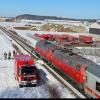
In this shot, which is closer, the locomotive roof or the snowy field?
the locomotive roof

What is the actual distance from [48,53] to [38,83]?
10.0 meters

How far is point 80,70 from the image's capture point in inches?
1021

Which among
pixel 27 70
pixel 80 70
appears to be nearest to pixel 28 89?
pixel 27 70

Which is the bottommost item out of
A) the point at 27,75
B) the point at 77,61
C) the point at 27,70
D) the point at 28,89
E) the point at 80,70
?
the point at 28,89

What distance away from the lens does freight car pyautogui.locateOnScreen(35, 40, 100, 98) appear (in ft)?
73.7

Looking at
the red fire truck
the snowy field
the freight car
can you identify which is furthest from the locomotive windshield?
the freight car

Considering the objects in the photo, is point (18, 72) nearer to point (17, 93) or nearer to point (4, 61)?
point (17, 93)

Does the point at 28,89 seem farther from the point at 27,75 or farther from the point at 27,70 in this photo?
the point at 27,70

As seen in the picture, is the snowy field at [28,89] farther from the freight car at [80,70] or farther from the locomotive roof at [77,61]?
the locomotive roof at [77,61]

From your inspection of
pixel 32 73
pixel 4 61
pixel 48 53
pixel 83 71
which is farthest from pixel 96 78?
pixel 4 61

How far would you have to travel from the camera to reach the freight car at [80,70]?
22.5m

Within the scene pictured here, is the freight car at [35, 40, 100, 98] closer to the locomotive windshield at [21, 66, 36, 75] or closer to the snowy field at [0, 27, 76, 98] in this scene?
the snowy field at [0, 27, 76, 98]

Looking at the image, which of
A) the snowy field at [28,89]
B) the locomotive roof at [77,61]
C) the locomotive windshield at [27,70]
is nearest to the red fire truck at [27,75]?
the locomotive windshield at [27,70]

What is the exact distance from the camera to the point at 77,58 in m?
29.0
